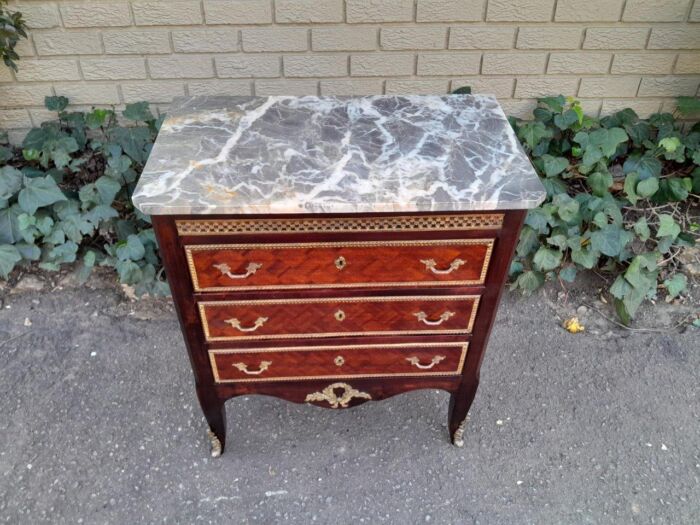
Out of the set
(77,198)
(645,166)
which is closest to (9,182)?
(77,198)

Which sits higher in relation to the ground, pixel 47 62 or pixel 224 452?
Answer: pixel 47 62

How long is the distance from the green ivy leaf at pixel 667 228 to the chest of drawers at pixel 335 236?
48.5 inches

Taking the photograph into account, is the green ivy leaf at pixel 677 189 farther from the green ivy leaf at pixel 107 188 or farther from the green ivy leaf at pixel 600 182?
the green ivy leaf at pixel 107 188

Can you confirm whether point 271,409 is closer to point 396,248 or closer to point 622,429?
point 396,248

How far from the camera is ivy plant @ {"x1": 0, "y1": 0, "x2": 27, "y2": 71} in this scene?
228cm

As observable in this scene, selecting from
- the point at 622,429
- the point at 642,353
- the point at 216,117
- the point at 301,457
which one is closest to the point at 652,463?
the point at 622,429

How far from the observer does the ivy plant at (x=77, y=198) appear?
8.32 feet

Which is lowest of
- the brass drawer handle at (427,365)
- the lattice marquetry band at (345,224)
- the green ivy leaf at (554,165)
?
the brass drawer handle at (427,365)

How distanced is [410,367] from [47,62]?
2.07 metres

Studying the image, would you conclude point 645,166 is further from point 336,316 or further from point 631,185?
point 336,316

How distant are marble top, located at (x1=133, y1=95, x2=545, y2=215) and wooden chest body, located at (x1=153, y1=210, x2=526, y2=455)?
6 centimetres

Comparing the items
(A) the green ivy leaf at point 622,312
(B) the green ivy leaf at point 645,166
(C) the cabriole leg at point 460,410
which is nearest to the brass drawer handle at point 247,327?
(C) the cabriole leg at point 460,410

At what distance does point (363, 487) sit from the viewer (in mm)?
2113

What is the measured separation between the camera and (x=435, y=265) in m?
1.58
